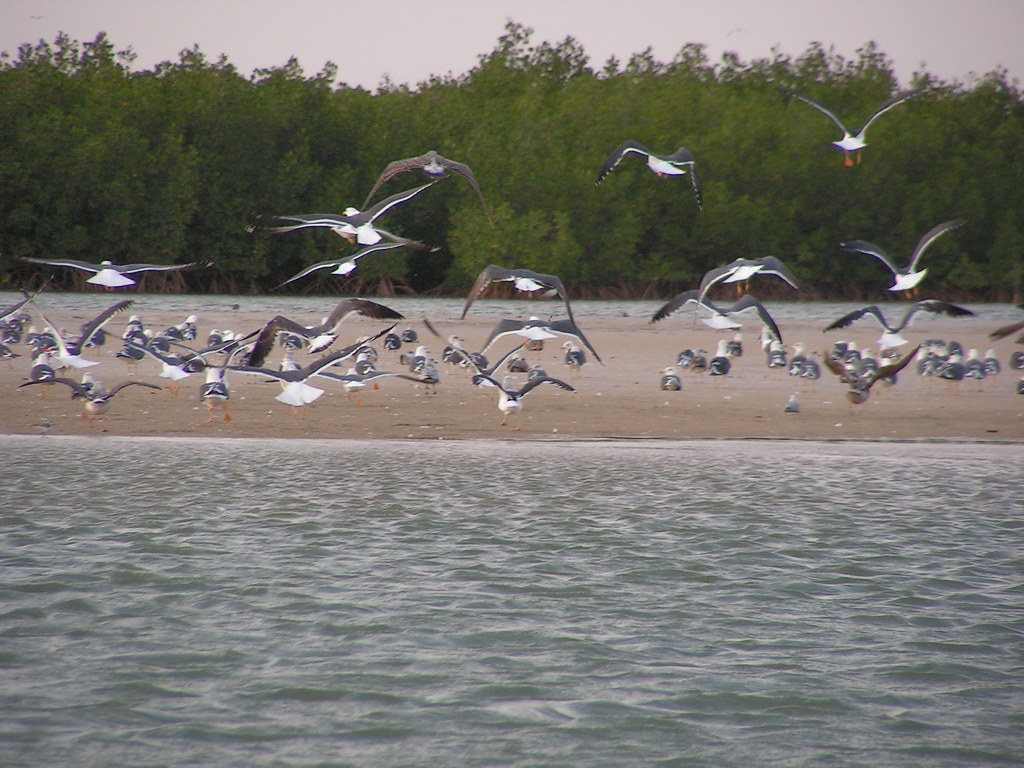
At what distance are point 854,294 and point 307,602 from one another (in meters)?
43.8

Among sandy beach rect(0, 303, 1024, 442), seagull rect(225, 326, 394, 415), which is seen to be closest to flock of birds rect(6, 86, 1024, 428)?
seagull rect(225, 326, 394, 415)

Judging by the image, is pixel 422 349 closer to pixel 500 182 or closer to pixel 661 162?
pixel 661 162

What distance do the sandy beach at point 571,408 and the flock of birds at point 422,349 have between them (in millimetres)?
269

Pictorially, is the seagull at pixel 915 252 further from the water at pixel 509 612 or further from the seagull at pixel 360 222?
the seagull at pixel 360 222

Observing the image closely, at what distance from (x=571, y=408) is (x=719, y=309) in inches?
116

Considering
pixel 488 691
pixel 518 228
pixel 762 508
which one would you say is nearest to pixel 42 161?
pixel 518 228

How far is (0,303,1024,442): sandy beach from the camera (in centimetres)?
1469

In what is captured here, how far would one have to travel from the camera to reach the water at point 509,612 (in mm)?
5934

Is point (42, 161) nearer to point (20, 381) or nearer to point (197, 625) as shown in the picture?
point (20, 381)

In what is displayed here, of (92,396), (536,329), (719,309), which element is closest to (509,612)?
(536,329)

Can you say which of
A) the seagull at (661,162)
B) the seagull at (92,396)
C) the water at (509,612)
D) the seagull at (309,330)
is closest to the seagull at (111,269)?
the seagull at (309,330)

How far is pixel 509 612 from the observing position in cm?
782

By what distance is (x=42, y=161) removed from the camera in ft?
152

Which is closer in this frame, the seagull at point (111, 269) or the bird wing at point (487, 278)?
the bird wing at point (487, 278)
